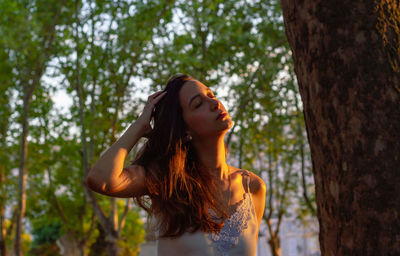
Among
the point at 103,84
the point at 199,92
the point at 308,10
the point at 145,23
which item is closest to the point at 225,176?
the point at 199,92

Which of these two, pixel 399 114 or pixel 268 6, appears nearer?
pixel 399 114

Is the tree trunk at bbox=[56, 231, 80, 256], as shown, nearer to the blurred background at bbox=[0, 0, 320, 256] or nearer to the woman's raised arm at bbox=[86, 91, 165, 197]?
the blurred background at bbox=[0, 0, 320, 256]

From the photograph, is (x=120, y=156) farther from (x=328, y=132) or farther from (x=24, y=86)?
(x=24, y=86)

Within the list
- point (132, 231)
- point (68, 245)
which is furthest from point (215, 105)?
point (132, 231)

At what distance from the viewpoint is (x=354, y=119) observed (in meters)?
1.88

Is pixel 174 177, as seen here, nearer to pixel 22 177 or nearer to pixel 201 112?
pixel 201 112

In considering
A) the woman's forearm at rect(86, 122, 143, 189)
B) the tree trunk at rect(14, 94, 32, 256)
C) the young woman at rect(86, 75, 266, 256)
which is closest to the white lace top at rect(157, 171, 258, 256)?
the young woman at rect(86, 75, 266, 256)

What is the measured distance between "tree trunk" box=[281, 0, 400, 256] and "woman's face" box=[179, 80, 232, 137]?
69cm

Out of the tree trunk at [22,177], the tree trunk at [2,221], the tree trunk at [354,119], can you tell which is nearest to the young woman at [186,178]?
the tree trunk at [354,119]

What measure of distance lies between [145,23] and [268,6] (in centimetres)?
459

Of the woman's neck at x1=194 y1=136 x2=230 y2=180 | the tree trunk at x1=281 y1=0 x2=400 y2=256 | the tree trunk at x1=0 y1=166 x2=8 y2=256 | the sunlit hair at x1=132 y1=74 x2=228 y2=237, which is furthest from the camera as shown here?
the tree trunk at x1=0 y1=166 x2=8 y2=256

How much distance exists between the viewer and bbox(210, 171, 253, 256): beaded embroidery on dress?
2.54 m

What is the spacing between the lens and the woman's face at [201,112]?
2.65 m

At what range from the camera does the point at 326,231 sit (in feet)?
6.50
